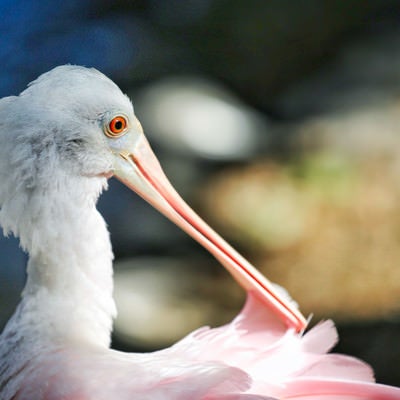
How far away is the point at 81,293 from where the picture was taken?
109cm

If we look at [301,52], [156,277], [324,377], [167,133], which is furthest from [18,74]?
[324,377]

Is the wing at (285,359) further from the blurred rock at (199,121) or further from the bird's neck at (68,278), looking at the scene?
the blurred rock at (199,121)

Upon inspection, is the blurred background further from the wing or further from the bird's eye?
the bird's eye

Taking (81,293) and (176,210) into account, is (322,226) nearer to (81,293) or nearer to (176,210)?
(176,210)

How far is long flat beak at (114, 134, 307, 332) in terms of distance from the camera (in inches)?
46.2

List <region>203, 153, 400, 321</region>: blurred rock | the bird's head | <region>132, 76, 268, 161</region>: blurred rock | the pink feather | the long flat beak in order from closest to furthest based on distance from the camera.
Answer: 1. the pink feather
2. the bird's head
3. the long flat beak
4. <region>203, 153, 400, 321</region>: blurred rock
5. <region>132, 76, 268, 161</region>: blurred rock

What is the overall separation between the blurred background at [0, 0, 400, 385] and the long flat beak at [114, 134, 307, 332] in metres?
0.79

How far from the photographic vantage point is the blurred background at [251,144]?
6.81 ft

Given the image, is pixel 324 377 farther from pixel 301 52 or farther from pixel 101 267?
pixel 301 52

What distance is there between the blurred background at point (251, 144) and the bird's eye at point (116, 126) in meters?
0.97

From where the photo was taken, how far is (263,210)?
2.15m

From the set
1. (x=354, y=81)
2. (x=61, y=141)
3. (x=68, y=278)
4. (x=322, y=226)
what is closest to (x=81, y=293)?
(x=68, y=278)

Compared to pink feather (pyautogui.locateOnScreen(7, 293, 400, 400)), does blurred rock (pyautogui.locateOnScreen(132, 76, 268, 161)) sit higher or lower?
higher

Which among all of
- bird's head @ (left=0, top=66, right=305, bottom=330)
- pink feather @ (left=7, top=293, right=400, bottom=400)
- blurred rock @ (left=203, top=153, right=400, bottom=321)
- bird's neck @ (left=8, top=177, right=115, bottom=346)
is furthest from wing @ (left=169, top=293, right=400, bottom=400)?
blurred rock @ (left=203, top=153, right=400, bottom=321)
